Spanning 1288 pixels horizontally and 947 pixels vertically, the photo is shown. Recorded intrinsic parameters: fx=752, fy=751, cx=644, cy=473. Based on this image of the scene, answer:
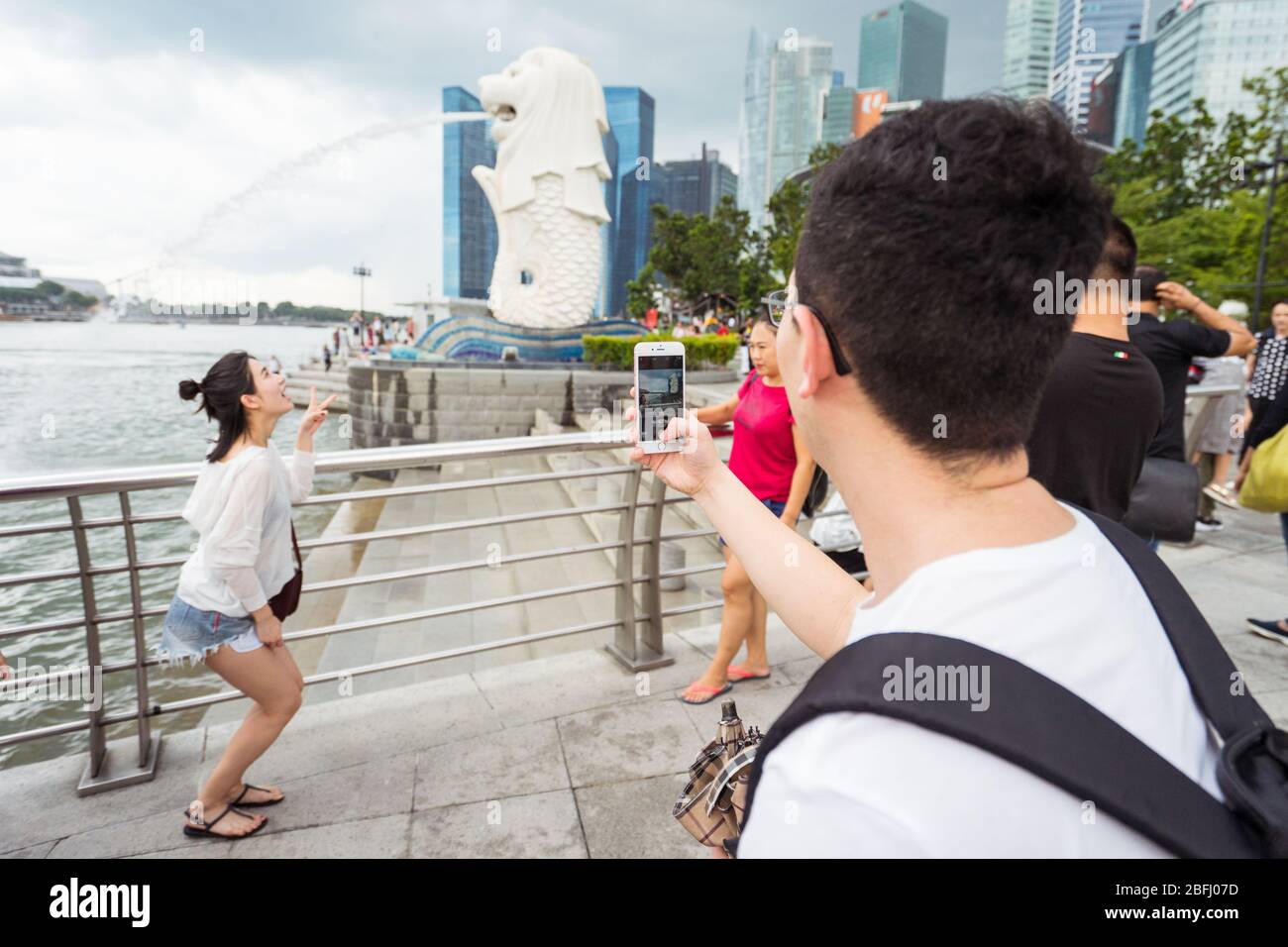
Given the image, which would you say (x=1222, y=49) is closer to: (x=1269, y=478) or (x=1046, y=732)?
(x=1269, y=478)

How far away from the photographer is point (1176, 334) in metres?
3.30

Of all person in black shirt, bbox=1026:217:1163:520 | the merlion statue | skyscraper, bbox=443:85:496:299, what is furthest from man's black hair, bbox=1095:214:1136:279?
skyscraper, bbox=443:85:496:299

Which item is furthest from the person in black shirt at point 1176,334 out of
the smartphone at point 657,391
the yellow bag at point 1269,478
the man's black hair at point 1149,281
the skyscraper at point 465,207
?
the skyscraper at point 465,207

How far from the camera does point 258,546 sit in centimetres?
252

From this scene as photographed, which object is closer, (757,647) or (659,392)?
(659,392)

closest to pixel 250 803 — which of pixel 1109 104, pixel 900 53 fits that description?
pixel 1109 104

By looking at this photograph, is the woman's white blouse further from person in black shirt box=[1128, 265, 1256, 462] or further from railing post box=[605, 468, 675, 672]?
person in black shirt box=[1128, 265, 1256, 462]

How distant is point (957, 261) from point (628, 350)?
21153 mm

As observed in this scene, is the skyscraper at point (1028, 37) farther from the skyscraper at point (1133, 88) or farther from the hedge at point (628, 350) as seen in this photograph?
the hedge at point (628, 350)

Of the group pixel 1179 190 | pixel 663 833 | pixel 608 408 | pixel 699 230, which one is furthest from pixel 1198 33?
pixel 663 833

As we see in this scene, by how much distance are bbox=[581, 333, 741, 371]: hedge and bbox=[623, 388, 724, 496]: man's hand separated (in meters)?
19.8

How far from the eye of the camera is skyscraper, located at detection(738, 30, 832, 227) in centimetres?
6956

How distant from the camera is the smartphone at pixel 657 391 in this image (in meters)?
1.67

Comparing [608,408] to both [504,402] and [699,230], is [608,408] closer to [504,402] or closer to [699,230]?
[504,402]
